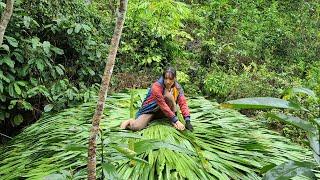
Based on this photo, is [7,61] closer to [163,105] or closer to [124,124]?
[124,124]

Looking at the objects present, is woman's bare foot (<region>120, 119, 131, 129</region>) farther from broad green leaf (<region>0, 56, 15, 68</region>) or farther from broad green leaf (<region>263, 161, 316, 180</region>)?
broad green leaf (<region>263, 161, 316, 180</region>)

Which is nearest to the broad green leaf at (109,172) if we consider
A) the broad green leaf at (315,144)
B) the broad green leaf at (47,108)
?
the broad green leaf at (315,144)

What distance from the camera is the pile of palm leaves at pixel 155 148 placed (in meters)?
3.09

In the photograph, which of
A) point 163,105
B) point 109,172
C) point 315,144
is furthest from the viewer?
point 163,105

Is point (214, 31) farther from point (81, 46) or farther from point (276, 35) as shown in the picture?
point (81, 46)

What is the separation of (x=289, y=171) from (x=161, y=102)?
9.82ft

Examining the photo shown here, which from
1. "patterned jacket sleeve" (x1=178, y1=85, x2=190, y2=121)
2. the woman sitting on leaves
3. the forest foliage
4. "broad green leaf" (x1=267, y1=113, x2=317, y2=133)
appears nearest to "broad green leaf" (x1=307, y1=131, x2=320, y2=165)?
"broad green leaf" (x1=267, y1=113, x2=317, y2=133)

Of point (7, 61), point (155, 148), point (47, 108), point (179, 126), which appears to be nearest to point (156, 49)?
point (47, 108)

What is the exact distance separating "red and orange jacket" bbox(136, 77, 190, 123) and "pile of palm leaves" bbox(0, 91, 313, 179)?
0.49 ft

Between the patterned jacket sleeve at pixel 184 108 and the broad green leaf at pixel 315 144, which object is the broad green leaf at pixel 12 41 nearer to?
the patterned jacket sleeve at pixel 184 108

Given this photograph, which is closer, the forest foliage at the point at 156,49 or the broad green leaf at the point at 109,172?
the broad green leaf at the point at 109,172

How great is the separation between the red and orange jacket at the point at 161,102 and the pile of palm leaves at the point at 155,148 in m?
0.15

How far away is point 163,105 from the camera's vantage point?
4211 mm

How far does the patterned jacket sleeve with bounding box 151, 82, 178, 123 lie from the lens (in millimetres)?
4160
